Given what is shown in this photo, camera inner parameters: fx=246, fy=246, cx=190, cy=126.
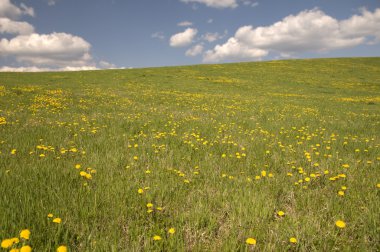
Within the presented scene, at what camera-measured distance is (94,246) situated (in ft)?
7.45

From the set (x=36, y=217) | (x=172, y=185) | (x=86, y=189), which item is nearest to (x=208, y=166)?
(x=172, y=185)

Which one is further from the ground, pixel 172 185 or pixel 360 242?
pixel 172 185

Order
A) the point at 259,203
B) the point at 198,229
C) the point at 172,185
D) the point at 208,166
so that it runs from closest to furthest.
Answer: the point at 198,229, the point at 259,203, the point at 172,185, the point at 208,166

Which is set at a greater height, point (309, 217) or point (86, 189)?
point (86, 189)

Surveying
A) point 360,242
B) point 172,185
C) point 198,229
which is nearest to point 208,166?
point 172,185

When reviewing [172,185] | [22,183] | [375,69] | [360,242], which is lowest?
[360,242]

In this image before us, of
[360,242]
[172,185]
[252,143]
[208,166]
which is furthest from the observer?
[252,143]

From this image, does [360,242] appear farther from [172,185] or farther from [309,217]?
[172,185]

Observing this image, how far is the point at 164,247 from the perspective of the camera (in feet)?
7.91

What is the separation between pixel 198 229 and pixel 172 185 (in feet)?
3.10

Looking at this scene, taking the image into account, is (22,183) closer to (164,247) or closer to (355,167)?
(164,247)

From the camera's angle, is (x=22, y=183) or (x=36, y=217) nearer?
(x=36, y=217)

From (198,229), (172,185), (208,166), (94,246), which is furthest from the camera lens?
(208,166)

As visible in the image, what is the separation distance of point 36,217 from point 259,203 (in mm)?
2565
